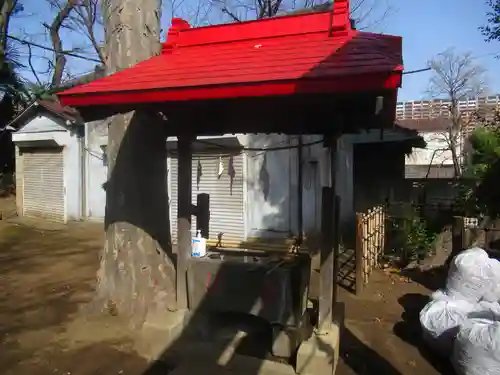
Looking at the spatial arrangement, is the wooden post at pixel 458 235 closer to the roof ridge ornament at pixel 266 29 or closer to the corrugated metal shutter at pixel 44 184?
the roof ridge ornament at pixel 266 29

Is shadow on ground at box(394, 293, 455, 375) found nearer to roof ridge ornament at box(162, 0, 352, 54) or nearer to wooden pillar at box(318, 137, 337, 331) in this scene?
wooden pillar at box(318, 137, 337, 331)

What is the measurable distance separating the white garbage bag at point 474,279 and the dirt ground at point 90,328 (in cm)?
88

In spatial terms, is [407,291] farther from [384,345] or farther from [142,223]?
[142,223]

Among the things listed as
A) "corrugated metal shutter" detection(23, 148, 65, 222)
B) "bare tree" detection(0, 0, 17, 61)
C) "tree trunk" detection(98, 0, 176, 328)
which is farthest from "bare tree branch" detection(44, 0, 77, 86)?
"tree trunk" detection(98, 0, 176, 328)

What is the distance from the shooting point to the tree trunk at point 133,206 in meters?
5.39

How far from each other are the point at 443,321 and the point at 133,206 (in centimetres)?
396

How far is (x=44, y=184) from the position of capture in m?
16.9

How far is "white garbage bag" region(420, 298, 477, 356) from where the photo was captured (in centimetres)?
512

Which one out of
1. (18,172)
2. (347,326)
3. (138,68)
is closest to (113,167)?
(138,68)

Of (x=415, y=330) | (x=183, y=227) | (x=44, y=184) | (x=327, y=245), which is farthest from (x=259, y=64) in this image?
A: (x=44, y=184)

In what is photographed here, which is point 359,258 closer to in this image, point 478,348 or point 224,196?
point 478,348

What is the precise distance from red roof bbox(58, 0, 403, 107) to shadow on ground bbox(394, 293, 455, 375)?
3.59 meters

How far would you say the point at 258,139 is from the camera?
1170 cm

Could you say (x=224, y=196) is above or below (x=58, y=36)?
below
